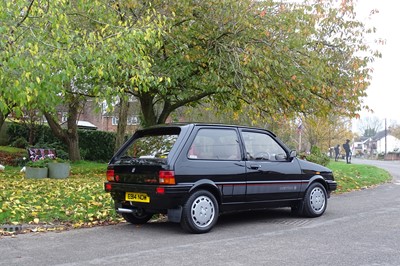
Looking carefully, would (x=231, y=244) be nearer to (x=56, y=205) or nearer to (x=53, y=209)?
(x=53, y=209)

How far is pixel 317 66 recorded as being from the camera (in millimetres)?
12953

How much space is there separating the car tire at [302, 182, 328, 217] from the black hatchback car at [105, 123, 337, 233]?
20 mm

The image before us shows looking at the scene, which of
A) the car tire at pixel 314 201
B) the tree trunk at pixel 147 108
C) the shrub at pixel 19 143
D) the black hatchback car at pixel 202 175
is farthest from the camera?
the shrub at pixel 19 143

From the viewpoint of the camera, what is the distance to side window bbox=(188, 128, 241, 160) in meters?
7.32

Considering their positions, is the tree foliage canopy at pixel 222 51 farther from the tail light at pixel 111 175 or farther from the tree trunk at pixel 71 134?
the tree trunk at pixel 71 134

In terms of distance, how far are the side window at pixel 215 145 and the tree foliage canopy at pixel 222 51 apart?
10.5ft

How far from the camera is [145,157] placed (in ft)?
24.1

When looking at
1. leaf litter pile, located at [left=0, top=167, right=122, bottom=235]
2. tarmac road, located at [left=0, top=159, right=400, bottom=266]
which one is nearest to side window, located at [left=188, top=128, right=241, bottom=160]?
tarmac road, located at [left=0, top=159, right=400, bottom=266]

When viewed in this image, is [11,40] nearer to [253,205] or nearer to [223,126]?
[223,126]

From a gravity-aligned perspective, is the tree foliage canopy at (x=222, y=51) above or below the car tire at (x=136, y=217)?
above

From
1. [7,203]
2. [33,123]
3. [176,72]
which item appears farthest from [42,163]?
[33,123]

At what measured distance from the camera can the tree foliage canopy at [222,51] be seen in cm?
1035

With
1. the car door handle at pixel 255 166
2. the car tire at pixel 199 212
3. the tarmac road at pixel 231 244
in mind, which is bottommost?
the tarmac road at pixel 231 244

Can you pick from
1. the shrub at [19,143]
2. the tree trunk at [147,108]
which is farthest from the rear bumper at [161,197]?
the shrub at [19,143]
